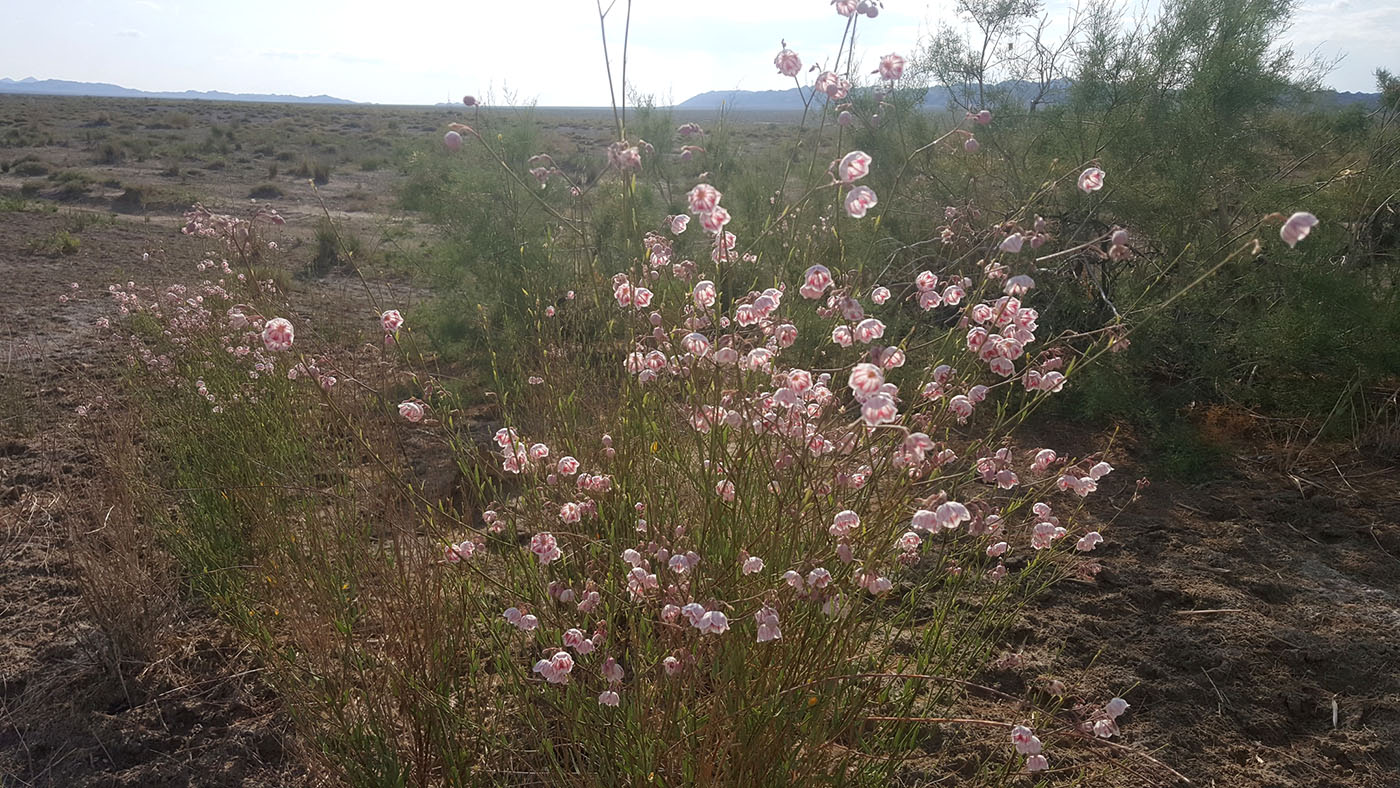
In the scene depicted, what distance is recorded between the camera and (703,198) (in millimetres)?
1924

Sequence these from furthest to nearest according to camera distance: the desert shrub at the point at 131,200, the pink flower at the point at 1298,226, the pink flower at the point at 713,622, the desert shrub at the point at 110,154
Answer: the desert shrub at the point at 110,154
the desert shrub at the point at 131,200
the pink flower at the point at 713,622
the pink flower at the point at 1298,226

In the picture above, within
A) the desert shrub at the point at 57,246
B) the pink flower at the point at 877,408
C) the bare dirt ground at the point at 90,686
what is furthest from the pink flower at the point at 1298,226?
the desert shrub at the point at 57,246

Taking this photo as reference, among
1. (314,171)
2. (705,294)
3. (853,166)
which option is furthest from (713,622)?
(314,171)

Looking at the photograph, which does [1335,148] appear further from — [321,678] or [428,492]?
[321,678]

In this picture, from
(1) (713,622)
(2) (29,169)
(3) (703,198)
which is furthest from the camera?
(2) (29,169)

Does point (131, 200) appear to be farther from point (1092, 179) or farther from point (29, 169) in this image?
point (1092, 179)

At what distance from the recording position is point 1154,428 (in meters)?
4.91

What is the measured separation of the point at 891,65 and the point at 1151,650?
230 centimetres

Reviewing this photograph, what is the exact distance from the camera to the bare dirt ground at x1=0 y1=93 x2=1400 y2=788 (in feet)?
9.08

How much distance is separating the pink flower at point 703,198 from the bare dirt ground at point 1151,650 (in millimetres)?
1477

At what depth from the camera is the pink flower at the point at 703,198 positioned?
189cm

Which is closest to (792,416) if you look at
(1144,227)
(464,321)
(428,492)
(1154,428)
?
(428,492)

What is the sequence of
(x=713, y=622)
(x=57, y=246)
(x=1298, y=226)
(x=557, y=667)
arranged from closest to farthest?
(x=1298, y=226) < (x=713, y=622) < (x=557, y=667) < (x=57, y=246)

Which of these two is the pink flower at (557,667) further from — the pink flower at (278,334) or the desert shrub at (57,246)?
the desert shrub at (57,246)
